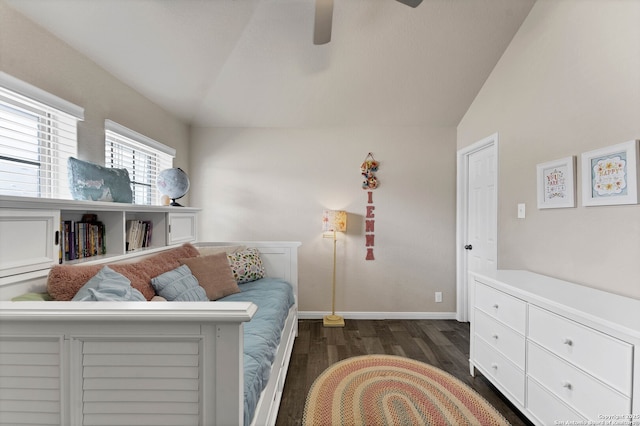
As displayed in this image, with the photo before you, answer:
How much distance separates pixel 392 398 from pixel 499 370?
69 centimetres

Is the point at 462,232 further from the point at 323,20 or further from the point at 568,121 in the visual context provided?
the point at 323,20

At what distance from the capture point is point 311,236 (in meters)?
3.33

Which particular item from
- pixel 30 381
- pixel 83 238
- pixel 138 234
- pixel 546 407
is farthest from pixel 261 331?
pixel 546 407

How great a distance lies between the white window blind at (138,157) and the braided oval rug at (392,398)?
219 centimetres

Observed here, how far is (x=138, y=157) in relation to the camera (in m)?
2.54

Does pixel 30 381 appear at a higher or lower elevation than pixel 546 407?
higher

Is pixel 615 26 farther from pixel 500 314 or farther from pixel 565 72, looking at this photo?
pixel 500 314

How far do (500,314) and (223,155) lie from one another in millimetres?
3013

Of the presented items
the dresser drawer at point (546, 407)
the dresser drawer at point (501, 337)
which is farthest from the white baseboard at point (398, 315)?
the dresser drawer at point (546, 407)

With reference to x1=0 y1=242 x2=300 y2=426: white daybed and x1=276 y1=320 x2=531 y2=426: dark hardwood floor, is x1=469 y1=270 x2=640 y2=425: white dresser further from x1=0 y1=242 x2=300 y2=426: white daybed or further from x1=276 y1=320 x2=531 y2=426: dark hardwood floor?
x1=0 y1=242 x2=300 y2=426: white daybed

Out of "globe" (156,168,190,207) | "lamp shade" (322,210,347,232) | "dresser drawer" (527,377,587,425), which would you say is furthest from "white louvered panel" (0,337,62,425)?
"lamp shade" (322,210,347,232)

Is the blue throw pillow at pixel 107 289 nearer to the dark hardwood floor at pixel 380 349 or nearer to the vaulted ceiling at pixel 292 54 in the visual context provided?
the dark hardwood floor at pixel 380 349

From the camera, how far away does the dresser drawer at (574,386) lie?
114 centimetres

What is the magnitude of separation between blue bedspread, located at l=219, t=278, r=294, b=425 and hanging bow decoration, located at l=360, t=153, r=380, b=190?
1.42 m
